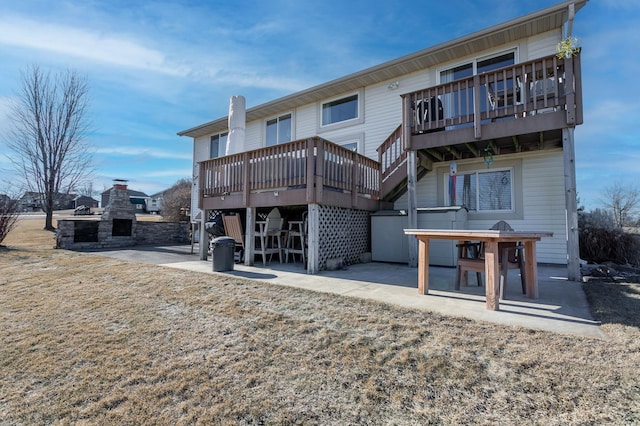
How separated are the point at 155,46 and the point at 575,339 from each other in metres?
10.5

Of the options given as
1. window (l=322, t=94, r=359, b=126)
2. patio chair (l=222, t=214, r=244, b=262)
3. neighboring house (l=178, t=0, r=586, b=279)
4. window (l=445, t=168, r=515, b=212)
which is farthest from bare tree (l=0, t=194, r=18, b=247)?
window (l=445, t=168, r=515, b=212)

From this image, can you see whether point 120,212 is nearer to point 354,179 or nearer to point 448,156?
point 354,179

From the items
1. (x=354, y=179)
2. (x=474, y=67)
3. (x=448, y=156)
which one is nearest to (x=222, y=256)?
(x=354, y=179)

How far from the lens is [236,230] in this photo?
25.6 ft

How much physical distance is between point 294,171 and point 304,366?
4.65m

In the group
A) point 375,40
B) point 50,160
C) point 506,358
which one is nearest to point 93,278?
point 506,358

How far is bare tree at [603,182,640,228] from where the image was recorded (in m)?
13.4

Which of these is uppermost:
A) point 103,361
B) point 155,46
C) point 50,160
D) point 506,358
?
point 155,46

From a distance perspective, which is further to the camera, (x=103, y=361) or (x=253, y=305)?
(x=253, y=305)

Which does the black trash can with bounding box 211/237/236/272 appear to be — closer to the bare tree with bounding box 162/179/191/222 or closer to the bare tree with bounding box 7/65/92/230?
the bare tree with bounding box 7/65/92/230

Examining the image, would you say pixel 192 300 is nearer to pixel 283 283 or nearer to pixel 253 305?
pixel 253 305

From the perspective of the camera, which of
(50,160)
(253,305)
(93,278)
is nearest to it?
(253,305)

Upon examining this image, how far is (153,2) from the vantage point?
7.01 metres

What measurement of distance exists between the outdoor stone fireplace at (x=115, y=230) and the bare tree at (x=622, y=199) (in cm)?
2019
